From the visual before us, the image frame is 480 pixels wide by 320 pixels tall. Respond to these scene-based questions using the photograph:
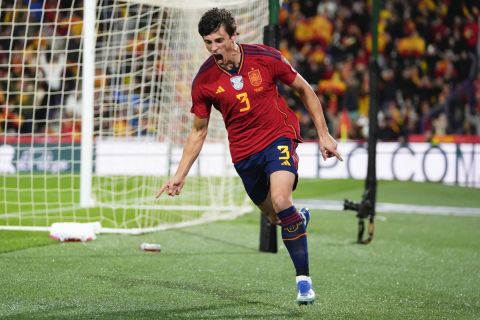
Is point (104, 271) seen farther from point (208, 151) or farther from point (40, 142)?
point (40, 142)

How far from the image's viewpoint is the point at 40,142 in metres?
19.5

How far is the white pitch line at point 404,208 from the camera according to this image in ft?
47.2

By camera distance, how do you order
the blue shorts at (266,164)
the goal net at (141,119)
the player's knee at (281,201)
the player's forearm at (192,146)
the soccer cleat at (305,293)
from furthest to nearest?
the goal net at (141,119)
the player's forearm at (192,146)
the blue shorts at (266,164)
the player's knee at (281,201)
the soccer cleat at (305,293)

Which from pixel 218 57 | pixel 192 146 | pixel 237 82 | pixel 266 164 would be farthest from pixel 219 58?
pixel 266 164

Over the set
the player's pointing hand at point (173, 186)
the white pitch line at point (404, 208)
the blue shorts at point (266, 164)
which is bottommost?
the white pitch line at point (404, 208)

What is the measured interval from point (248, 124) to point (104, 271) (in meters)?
2.10

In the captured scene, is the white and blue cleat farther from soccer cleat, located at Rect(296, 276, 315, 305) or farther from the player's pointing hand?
the player's pointing hand

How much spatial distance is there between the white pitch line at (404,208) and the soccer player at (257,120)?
8.30 metres

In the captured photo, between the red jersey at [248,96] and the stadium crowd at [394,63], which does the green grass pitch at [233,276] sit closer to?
the red jersey at [248,96]

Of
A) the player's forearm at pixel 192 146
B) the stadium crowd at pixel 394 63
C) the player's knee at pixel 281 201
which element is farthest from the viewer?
the stadium crowd at pixel 394 63

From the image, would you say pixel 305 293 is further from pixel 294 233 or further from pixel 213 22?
pixel 213 22

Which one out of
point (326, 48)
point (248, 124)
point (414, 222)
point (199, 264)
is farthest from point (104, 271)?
point (326, 48)

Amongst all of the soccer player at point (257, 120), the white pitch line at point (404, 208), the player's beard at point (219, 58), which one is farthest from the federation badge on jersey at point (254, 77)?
the white pitch line at point (404, 208)

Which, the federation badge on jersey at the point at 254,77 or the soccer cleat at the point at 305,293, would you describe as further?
the federation badge on jersey at the point at 254,77
